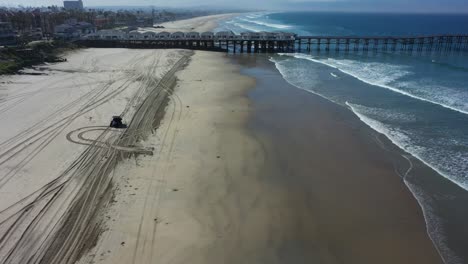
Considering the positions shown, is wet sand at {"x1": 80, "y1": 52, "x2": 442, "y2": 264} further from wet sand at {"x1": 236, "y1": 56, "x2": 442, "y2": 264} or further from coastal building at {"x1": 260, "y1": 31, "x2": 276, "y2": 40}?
coastal building at {"x1": 260, "y1": 31, "x2": 276, "y2": 40}

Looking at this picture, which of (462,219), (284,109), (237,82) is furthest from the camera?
(237,82)

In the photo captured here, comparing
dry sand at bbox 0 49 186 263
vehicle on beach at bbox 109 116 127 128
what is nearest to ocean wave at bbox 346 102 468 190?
vehicle on beach at bbox 109 116 127 128

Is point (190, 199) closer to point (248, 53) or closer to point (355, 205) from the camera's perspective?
point (355, 205)

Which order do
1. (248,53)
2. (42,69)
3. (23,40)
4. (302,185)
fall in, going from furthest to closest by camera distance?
(248,53), (23,40), (42,69), (302,185)

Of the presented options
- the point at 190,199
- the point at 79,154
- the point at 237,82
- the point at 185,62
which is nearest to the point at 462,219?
the point at 190,199

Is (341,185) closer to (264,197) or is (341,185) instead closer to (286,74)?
(264,197)

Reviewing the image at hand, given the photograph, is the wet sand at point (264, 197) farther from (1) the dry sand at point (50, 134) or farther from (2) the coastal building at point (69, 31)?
(2) the coastal building at point (69, 31)
